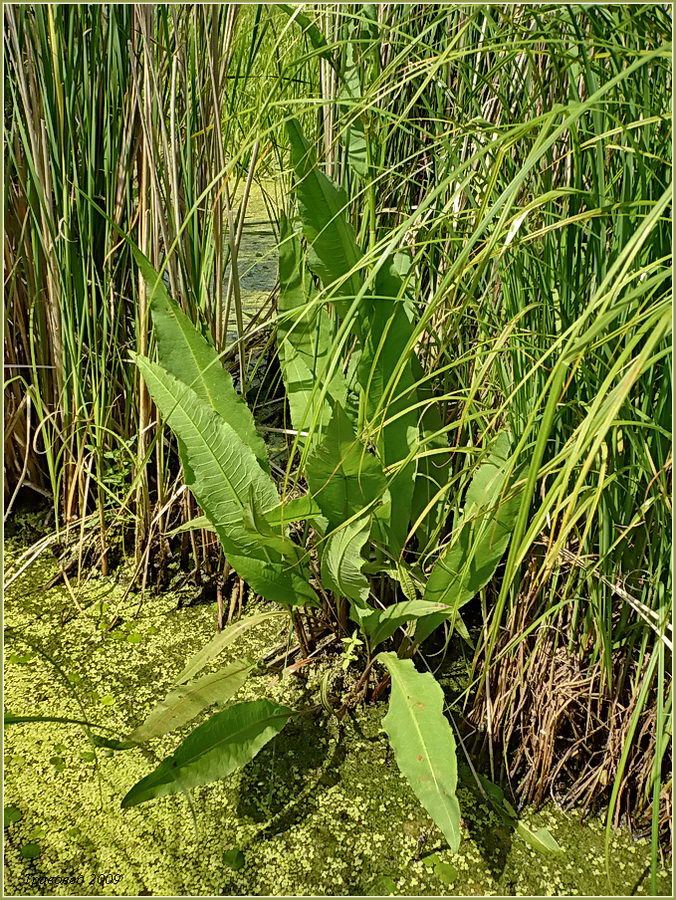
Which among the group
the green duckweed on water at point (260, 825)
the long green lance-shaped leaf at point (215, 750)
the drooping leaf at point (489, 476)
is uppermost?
the drooping leaf at point (489, 476)

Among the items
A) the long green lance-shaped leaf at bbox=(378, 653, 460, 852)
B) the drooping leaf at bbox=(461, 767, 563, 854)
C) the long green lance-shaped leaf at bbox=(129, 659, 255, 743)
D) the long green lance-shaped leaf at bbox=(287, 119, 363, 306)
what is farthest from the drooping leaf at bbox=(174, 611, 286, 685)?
the long green lance-shaped leaf at bbox=(287, 119, 363, 306)

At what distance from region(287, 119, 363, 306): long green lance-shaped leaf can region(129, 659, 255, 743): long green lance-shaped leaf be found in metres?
0.52

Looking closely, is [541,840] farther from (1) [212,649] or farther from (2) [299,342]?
(2) [299,342]

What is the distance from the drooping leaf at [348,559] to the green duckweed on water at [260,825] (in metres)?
0.21

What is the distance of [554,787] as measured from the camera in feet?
3.52

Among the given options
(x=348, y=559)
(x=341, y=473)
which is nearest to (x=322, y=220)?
(x=341, y=473)

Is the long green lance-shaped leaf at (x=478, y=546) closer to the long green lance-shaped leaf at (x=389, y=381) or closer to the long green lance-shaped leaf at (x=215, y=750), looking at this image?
the long green lance-shaped leaf at (x=389, y=381)

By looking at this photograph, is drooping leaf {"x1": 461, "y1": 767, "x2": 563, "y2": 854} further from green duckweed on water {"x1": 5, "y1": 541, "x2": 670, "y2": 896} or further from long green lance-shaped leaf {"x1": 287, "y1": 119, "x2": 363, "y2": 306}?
long green lance-shaped leaf {"x1": 287, "y1": 119, "x2": 363, "y2": 306}

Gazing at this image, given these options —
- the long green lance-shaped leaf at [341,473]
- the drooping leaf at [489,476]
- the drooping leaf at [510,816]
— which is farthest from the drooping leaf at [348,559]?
the drooping leaf at [510,816]

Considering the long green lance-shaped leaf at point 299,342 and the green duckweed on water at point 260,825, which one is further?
→ the long green lance-shaped leaf at point 299,342

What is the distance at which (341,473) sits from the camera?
3.46ft

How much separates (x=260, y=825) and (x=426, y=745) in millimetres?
260

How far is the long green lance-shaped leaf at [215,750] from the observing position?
95cm

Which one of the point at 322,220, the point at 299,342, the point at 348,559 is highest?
Result: the point at 322,220
